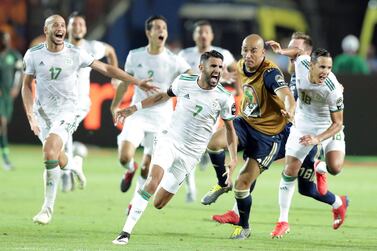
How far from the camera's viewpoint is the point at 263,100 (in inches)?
567

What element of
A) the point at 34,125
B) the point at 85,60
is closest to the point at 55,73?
the point at 85,60

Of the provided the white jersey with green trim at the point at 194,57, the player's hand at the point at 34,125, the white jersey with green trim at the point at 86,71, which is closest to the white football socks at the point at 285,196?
the player's hand at the point at 34,125

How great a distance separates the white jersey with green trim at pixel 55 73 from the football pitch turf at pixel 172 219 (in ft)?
4.75

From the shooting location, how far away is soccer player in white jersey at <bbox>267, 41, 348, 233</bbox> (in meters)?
14.5

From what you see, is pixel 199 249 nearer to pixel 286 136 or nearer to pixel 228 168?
pixel 228 168

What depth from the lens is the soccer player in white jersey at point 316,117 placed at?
47.6ft

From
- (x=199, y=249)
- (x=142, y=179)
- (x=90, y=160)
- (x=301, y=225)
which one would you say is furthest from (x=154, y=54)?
(x=90, y=160)

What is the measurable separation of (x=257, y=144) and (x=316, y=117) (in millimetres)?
1176

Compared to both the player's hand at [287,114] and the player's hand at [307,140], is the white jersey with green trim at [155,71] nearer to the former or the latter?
the player's hand at [287,114]

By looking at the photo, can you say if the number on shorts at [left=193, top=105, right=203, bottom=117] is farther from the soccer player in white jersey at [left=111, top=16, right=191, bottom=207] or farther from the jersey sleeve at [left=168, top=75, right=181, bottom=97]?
the soccer player in white jersey at [left=111, top=16, right=191, bottom=207]

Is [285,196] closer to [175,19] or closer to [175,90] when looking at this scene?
[175,90]

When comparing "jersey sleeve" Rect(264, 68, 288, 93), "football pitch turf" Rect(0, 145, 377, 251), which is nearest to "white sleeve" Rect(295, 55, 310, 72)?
"jersey sleeve" Rect(264, 68, 288, 93)

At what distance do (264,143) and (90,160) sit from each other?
434 inches

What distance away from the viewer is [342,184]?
70.0ft
